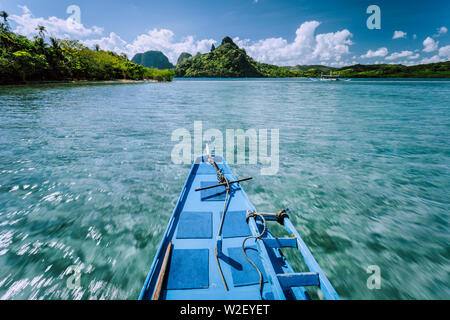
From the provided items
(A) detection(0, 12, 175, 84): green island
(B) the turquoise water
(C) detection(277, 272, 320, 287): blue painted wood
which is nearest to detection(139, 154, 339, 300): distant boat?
(C) detection(277, 272, 320, 287): blue painted wood

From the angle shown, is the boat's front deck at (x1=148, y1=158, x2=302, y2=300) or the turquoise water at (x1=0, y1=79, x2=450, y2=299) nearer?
the boat's front deck at (x1=148, y1=158, x2=302, y2=300)

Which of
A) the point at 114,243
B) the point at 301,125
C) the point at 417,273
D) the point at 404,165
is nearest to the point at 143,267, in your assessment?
the point at 114,243

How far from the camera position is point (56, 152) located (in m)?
8.77

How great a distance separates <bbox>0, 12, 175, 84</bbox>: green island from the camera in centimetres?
4734

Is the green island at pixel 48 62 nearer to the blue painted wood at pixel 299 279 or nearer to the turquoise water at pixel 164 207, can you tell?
the turquoise water at pixel 164 207

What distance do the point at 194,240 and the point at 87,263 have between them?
7.72ft

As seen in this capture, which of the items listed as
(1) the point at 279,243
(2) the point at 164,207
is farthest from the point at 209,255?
(2) the point at 164,207

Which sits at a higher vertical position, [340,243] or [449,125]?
[449,125]

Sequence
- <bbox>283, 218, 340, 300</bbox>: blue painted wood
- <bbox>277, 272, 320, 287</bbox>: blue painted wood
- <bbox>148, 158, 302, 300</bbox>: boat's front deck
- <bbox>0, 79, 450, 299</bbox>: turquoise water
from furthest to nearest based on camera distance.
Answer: <bbox>0, 79, 450, 299</bbox>: turquoise water
<bbox>148, 158, 302, 300</bbox>: boat's front deck
<bbox>277, 272, 320, 287</bbox>: blue painted wood
<bbox>283, 218, 340, 300</bbox>: blue painted wood

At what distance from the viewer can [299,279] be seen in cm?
261

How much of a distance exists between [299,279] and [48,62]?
8848cm

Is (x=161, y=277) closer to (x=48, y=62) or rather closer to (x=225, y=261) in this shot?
(x=225, y=261)

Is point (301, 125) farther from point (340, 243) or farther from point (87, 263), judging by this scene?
point (87, 263)

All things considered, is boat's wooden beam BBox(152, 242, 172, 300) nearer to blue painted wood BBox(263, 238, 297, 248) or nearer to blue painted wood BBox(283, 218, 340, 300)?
blue painted wood BBox(263, 238, 297, 248)
